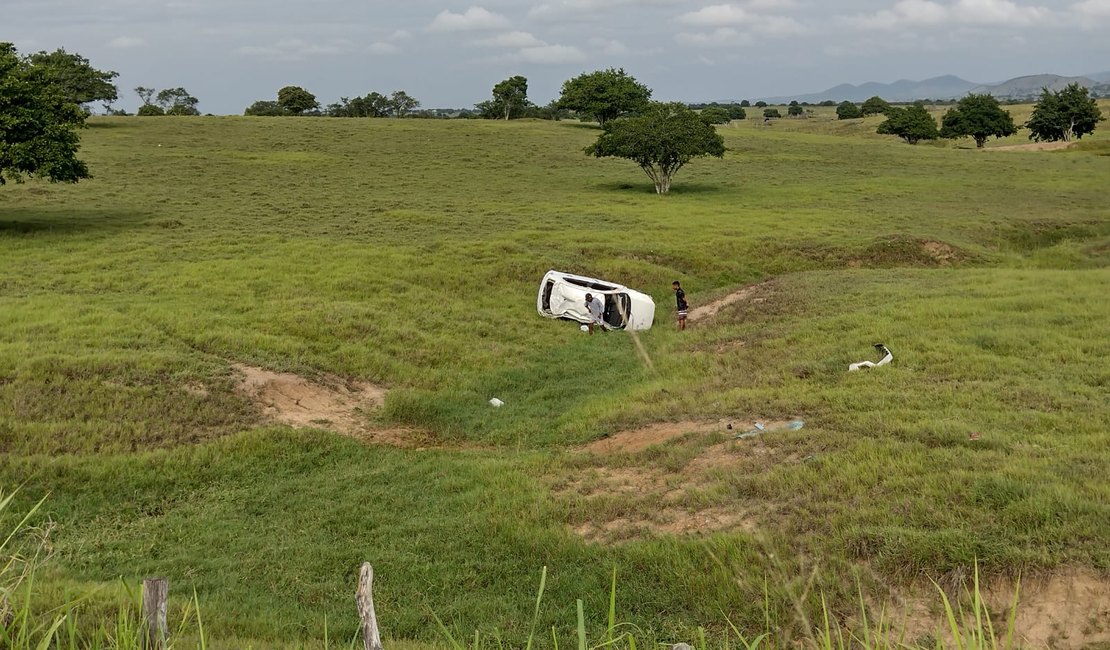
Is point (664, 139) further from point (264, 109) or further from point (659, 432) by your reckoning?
point (264, 109)

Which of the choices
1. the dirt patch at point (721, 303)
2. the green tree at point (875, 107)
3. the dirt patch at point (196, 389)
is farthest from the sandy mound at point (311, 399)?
the green tree at point (875, 107)

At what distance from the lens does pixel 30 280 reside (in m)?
20.7

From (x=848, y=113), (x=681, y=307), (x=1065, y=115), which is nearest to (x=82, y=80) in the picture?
(x=681, y=307)

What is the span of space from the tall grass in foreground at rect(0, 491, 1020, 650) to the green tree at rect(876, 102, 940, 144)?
84480 millimetres

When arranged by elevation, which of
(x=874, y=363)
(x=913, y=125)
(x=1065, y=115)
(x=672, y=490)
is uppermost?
(x=1065, y=115)

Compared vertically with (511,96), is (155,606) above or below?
below

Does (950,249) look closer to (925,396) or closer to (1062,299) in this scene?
(1062,299)

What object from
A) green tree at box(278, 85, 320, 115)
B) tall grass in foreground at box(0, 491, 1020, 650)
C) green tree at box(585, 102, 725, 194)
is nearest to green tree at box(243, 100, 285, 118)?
green tree at box(278, 85, 320, 115)

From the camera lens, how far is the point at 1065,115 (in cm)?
7525

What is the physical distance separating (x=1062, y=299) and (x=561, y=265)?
14948 mm

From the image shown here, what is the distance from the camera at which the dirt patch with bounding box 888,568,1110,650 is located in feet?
19.5

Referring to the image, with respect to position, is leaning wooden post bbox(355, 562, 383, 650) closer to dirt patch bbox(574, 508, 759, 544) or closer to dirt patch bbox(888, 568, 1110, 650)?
dirt patch bbox(888, 568, 1110, 650)

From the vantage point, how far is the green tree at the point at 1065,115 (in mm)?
75000

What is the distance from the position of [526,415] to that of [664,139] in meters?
32.7
